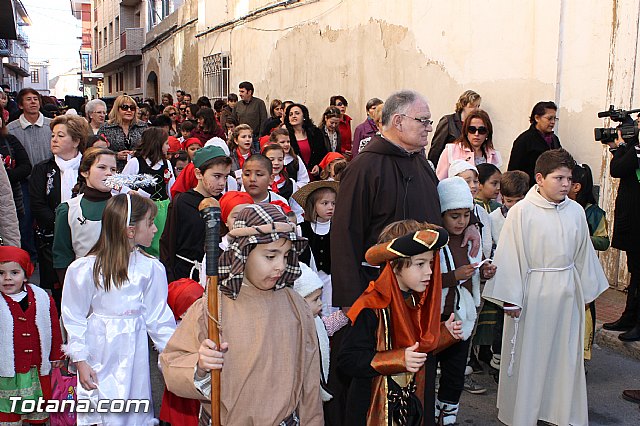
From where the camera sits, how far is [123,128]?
Result: 8.77 m

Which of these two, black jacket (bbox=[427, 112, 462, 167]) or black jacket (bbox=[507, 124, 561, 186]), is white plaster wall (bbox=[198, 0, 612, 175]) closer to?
black jacket (bbox=[507, 124, 561, 186])

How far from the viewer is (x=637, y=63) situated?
756 cm

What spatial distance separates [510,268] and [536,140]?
10.4 ft

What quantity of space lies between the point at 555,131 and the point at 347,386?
5.64 meters

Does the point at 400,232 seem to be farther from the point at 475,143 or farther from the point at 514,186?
the point at 475,143

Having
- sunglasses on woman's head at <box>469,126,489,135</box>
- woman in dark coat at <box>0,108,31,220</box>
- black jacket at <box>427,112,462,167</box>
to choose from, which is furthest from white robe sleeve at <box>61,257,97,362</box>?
black jacket at <box>427,112,462,167</box>

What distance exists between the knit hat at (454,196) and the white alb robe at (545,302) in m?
0.54

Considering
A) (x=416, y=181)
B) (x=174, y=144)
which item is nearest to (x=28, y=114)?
(x=174, y=144)

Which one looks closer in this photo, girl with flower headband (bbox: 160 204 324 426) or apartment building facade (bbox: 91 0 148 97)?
girl with flower headband (bbox: 160 204 324 426)

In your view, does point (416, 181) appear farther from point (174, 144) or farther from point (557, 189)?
point (174, 144)

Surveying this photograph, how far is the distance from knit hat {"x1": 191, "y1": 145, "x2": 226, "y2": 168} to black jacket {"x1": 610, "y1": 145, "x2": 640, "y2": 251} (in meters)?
3.37

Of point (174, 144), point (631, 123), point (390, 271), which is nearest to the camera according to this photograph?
point (390, 271)

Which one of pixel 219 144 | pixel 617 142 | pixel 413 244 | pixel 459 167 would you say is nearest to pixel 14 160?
pixel 219 144

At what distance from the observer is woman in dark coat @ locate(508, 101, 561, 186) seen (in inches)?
303
